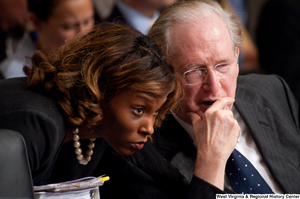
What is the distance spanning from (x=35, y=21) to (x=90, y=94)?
150cm

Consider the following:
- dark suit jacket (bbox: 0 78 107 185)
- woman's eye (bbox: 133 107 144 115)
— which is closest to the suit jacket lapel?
woman's eye (bbox: 133 107 144 115)

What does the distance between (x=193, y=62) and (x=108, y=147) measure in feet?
1.95

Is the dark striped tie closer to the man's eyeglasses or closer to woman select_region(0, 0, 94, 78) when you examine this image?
the man's eyeglasses

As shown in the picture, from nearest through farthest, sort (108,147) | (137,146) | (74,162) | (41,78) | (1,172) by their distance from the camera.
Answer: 1. (1,172)
2. (41,78)
3. (137,146)
4. (74,162)
5. (108,147)

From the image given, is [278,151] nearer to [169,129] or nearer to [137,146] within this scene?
[169,129]

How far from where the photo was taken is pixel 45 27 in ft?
8.27

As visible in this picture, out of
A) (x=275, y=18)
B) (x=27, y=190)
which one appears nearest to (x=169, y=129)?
(x=27, y=190)

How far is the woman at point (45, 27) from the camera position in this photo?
98.3 inches

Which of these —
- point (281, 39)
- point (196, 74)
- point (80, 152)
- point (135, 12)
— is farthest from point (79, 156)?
point (281, 39)

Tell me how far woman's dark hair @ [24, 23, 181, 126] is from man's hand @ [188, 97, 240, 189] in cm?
33

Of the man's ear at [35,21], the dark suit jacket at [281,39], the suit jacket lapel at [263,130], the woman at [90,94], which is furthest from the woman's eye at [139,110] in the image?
the dark suit jacket at [281,39]

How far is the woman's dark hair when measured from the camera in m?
1.29

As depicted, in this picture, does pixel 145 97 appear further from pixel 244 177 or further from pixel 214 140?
pixel 244 177

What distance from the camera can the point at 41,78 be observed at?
4.31 ft
